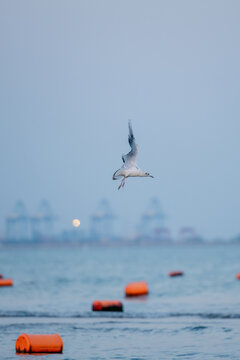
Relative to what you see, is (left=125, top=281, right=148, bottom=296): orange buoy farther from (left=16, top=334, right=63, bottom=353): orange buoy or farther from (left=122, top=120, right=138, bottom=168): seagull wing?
(left=122, top=120, right=138, bottom=168): seagull wing

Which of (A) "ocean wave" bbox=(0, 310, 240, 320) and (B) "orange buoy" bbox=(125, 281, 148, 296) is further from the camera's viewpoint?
(B) "orange buoy" bbox=(125, 281, 148, 296)

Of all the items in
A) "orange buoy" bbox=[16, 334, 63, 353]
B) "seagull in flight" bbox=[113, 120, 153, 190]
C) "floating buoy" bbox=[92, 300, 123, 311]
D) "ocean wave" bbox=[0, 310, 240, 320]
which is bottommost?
"orange buoy" bbox=[16, 334, 63, 353]

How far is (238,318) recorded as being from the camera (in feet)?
75.5

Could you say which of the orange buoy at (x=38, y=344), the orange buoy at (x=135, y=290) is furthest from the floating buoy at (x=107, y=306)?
the orange buoy at (x=38, y=344)

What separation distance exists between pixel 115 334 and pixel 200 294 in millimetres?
16126

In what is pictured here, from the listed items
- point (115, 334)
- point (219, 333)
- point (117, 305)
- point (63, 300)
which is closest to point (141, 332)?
point (115, 334)

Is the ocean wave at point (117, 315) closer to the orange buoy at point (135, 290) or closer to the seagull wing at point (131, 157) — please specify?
the orange buoy at point (135, 290)

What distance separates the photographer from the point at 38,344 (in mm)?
15461

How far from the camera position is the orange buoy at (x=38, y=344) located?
15.5 m

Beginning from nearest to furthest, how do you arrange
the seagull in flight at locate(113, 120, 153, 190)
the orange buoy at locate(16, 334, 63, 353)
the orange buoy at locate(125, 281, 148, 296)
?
the seagull in flight at locate(113, 120, 153, 190)
the orange buoy at locate(16, 334, 63, 353)
the orange buoy at locate(125, 281, 148, 296)

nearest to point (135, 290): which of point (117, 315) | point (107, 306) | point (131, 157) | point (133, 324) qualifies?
point (107, 306)

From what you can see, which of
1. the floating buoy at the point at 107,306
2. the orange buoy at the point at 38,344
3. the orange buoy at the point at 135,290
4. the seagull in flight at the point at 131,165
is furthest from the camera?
the orange buoy at the point at 135,290

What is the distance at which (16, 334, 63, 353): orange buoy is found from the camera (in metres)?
15.5

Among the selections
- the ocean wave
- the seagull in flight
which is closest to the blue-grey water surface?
the ocean wave
